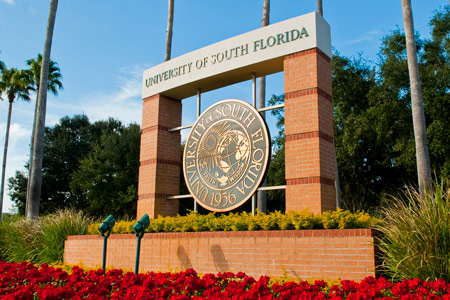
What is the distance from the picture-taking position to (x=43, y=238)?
1463cm

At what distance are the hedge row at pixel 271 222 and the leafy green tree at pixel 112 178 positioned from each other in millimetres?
22063

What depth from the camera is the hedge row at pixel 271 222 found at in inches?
328

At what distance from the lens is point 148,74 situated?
46.2 feet

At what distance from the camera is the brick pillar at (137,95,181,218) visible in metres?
13.0

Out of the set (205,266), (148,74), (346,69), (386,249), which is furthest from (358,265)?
(346,69)

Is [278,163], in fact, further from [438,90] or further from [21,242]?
[21,242]

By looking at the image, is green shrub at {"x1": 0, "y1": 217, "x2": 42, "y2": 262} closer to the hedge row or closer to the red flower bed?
the hedge row

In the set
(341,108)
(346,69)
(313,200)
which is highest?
(346,69)

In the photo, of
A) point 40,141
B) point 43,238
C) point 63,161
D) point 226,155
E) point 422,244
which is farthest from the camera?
point 63,161

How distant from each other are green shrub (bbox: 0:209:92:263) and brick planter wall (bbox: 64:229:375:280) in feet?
10.9

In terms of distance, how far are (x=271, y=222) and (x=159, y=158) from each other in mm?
5247

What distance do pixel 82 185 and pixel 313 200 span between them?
87.7 ft

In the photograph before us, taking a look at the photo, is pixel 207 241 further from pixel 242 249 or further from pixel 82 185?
pixel 82 185

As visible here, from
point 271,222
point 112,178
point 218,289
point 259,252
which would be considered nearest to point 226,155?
point 271,222
